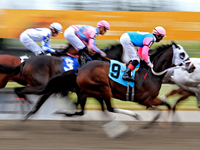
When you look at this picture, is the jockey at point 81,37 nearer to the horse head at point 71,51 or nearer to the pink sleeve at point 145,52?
the horse head at point 71,51

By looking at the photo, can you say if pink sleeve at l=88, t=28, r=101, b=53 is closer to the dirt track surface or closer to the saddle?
the saddle

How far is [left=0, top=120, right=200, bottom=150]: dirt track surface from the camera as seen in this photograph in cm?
356

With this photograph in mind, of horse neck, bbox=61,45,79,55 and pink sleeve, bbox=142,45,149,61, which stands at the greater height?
pink sleeve, bbox=142,45,149,61

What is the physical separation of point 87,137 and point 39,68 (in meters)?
1.57

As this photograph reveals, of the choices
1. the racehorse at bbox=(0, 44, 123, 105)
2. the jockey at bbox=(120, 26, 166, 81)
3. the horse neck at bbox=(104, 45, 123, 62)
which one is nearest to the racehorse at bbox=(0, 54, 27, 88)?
the racehorse at bbox=(0, 44, 123, 105)

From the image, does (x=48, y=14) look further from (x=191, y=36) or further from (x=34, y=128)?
(x=34, y=128)

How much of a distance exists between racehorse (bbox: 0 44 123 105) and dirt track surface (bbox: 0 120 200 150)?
2.15 feet

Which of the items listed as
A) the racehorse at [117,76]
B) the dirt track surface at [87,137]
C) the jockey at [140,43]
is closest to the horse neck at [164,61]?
the racehorse at [117,76]

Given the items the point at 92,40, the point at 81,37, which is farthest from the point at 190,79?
the point at 81,37

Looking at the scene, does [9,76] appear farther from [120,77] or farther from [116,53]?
[120,77]

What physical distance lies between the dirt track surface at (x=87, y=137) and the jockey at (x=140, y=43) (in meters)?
→ 0.85

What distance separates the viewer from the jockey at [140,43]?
13.9 ft

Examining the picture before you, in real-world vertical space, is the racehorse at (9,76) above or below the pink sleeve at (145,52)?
below

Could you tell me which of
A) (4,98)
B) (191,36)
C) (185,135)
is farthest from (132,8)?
(185,135)
